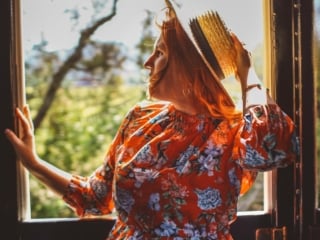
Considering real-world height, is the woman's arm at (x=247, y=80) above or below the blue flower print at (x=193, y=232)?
above

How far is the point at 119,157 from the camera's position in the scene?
1.24 metres

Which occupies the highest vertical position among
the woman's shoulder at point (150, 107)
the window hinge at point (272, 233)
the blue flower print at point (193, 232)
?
the woman's shoulder at point (150, 107)

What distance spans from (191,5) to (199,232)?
1.69ft

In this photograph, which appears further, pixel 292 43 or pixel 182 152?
pixel 292 43

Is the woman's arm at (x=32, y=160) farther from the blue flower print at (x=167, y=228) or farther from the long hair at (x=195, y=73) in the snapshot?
the long hair at (x=195, y=73)

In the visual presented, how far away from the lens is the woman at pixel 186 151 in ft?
3.87

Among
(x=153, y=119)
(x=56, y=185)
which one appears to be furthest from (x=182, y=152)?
(x=56, y=185)

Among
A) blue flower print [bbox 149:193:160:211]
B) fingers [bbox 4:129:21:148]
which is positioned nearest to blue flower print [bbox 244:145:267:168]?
blue flower print [bbox 149:193:160:211]

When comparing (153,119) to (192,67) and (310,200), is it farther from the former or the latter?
(310,200)

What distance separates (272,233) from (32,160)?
0.63 meters

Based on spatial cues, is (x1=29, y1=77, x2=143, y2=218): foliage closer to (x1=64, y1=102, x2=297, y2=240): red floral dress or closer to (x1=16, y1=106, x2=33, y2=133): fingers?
(x1=16, y1=106, x2=33, y2=133): fingers

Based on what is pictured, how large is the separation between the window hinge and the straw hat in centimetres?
47

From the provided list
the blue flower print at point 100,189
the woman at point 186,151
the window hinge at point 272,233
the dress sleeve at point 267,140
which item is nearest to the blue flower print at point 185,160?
the woman at point 186,151

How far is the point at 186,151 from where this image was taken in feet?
3.95
